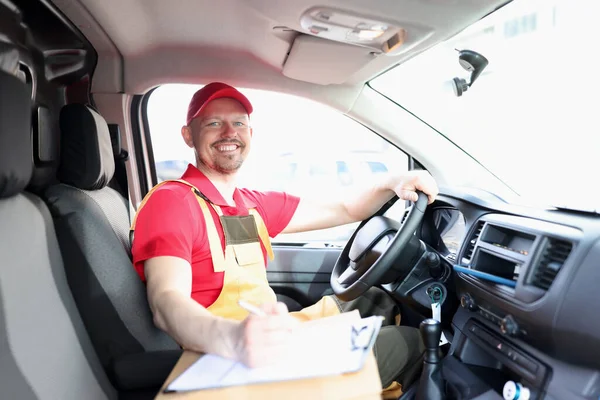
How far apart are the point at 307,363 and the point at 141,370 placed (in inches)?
29.3

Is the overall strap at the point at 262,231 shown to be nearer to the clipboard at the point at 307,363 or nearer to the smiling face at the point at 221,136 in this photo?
the smiling face at the point at 221,136

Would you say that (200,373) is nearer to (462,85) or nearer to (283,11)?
(283,11)

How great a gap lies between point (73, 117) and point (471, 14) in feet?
4.09

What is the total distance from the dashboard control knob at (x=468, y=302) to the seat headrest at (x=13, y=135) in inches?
51.1

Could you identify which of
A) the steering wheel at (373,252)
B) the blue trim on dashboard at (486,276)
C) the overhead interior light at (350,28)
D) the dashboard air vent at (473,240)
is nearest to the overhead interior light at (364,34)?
the overhead interior light at (350,28)

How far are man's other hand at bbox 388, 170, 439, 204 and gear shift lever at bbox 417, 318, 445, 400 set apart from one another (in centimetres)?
41

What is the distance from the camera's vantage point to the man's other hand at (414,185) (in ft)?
5.79

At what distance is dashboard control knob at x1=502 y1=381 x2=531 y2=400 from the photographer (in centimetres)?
141

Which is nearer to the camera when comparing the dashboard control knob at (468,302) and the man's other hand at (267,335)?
the man's other hand at (267,335)

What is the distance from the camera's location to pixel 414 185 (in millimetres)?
1822


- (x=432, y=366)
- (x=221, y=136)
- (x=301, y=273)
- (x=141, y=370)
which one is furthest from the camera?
(x=301, y=273)

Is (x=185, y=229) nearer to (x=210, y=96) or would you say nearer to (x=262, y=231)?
(x=262, y=231)

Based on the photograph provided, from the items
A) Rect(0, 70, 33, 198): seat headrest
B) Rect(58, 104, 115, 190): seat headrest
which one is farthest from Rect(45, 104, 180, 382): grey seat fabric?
Rect(0, 70, 33, 198): seat headrest

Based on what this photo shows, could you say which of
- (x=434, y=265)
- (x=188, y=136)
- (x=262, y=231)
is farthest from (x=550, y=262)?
(x=188, y=136)
